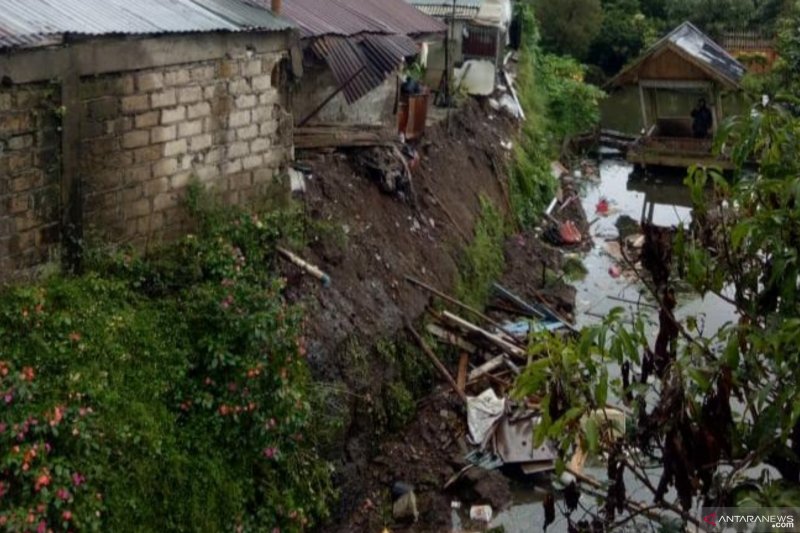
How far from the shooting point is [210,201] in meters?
8.92

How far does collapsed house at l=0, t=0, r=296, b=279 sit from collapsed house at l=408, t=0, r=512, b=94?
390 inches

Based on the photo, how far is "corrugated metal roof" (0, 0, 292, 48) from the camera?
22.5ft

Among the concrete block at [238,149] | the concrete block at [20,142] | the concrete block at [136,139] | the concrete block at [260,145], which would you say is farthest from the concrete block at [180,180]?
the concrete block at [20,142]

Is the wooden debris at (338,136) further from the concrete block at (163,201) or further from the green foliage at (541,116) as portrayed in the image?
the green foliage at (541,116)

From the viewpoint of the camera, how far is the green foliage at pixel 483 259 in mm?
13094

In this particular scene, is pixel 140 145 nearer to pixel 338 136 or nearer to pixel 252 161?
pixel 252 161

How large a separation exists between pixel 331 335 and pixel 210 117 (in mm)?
2265

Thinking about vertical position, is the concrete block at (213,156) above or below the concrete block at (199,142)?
below

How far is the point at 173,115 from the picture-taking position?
8.37 m

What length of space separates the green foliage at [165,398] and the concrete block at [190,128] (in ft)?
2.99

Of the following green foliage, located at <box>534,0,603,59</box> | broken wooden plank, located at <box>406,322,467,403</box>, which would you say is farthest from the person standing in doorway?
broken wooden plank, located at <box>406,322,467,403</box>

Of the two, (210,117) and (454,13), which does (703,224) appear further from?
(454,13)

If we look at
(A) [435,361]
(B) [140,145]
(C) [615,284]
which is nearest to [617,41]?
(C) [615,284]

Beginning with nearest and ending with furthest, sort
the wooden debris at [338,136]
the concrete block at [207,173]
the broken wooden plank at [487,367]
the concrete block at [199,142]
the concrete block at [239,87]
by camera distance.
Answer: the concrete block at [199,142] → the concrete block at [207,173] → the concrete block at [239,87] → the broken wooden plank at [487,367] → the wooden debris at [338,136]
